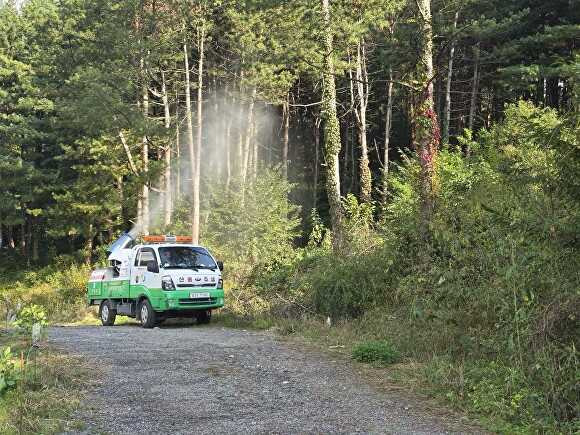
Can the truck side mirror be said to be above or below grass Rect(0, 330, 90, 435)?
above

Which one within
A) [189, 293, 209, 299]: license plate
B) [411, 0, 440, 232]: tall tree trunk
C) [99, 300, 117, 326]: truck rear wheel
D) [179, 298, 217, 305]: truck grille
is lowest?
[99, 300, 117, 326]: truck rear wheel

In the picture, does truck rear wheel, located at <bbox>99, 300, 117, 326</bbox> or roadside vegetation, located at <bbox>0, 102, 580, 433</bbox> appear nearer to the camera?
roadside vegetation, located at <bbox>0, 102, 580, 433</bbox>

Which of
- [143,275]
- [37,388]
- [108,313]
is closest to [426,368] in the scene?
[37,388]

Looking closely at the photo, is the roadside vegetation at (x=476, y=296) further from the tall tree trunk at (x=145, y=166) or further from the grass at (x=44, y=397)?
the tall tree trunk at (x=145, y=166)

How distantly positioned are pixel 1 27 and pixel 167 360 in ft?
137

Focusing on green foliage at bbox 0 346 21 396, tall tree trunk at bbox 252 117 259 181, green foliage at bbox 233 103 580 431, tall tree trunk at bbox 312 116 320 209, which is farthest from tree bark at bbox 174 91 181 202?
green foliage at bbox 0 346 21 396

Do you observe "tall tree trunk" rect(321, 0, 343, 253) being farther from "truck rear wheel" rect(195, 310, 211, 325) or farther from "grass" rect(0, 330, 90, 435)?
"grass" rect(0, 330, 90, 435)

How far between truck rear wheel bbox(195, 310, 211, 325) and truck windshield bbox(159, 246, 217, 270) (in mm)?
1296

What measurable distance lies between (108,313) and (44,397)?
11782 millimetres

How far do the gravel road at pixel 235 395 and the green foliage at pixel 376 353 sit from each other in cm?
31

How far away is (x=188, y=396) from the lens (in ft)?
23.4

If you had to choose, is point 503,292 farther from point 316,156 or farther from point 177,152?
point 316,156

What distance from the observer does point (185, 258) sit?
15859 mm

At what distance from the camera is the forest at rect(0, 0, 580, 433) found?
23.2 ft
